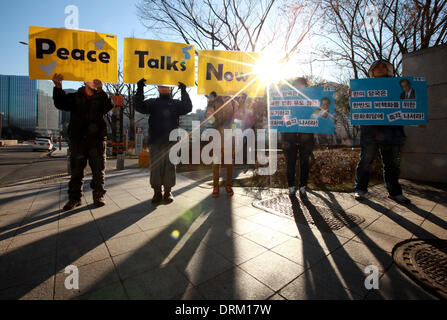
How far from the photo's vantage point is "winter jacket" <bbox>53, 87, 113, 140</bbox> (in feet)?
10.2

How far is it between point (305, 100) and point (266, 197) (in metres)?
2.04

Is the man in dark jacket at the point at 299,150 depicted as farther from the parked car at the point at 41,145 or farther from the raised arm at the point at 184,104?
the parked car at the point at 41,145

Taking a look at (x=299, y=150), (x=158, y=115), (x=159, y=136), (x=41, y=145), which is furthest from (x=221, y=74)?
(x=41, y=145)

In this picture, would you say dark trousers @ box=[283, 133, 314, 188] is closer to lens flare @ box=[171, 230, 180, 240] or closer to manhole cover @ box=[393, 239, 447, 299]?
manhole cover @ box=[393, 239, 447, 299]

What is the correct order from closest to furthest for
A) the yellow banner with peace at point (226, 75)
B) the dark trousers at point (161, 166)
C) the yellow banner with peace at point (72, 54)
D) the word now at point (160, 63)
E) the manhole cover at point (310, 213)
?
the manhole cover at point (310, 213)
the dark trousers at point (161, 166)
the yellow banner with peace at point (72, 54)
the word now at point (160, 63)
the yellow banner with peace at point (226, 75)

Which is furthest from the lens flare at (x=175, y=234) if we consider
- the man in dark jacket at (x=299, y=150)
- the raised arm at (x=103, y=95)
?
the man in dark jacket at (x=299, y=150)

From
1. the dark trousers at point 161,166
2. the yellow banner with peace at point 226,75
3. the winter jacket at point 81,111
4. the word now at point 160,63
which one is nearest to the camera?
the winter jacket at point 81,111

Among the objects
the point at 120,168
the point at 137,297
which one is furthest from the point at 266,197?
the point at 120,168

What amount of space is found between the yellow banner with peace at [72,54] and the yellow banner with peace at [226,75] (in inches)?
68.5

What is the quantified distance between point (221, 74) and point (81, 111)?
2.76m

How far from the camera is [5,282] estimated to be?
1.46m

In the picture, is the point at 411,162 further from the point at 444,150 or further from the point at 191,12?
the point at 191,12

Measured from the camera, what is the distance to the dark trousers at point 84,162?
3180 mm

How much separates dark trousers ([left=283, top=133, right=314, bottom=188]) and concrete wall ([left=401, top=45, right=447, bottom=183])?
3186mm
